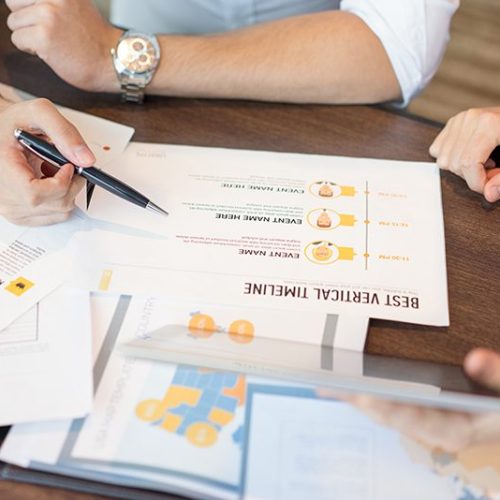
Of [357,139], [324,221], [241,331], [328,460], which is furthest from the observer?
[357,139]

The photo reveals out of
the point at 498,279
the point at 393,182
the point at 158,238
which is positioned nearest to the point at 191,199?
the point at 158,238

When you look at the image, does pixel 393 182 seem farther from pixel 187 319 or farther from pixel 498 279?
pixel 187 319

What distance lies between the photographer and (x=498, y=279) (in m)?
0.68

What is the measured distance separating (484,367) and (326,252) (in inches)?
7.6

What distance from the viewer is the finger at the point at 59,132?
705 millimetres

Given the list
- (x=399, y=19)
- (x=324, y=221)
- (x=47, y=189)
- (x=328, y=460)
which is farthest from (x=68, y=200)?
(x=399, y=19)

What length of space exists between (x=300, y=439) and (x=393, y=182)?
0.36 metres

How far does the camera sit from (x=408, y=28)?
34.7 inches

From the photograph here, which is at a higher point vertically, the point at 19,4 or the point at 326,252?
the point at 19,4

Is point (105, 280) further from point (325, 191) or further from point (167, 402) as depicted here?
point (325, 191)

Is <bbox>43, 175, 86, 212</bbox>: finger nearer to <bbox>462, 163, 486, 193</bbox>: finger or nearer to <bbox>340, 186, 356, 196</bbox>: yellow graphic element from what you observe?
<bbox>340, 186, 356, 196</bbox>: yellow graphic element

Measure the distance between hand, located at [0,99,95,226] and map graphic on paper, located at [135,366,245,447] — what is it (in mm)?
244

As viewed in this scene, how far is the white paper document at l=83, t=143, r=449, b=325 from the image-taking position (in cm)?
65

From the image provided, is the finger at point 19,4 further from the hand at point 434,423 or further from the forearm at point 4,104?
the hand at point 434,423
